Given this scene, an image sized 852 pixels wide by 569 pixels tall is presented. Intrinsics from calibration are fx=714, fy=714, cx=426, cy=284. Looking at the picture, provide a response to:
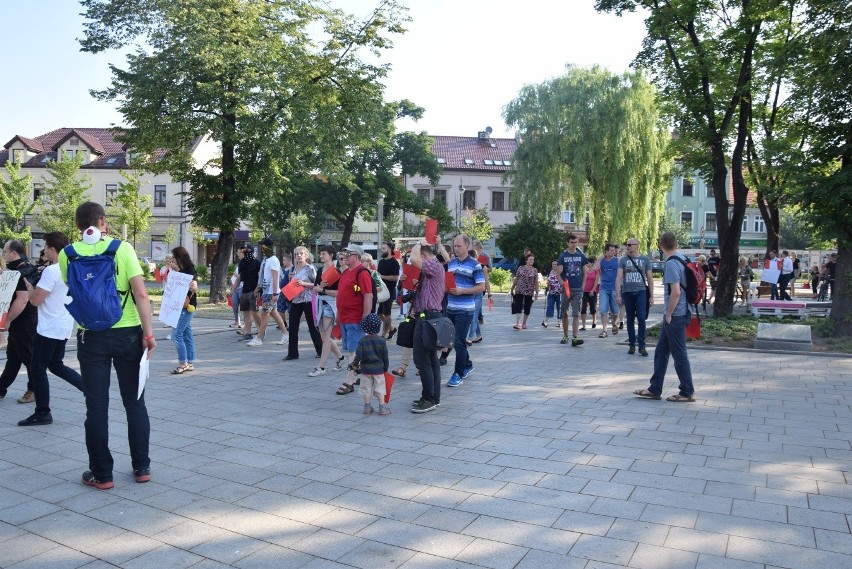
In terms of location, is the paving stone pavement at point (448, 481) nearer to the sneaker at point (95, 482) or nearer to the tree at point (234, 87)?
the sneaker at point (95, 482)

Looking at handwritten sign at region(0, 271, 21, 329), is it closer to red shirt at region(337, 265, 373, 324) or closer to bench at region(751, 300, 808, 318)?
red shirt at region(337, 265, 373, 324)

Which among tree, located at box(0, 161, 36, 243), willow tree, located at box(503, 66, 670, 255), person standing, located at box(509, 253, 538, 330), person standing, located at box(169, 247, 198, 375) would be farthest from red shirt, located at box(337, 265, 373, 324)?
tree, located at box(0, 161, 36, 243)

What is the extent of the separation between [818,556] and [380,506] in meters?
2.53

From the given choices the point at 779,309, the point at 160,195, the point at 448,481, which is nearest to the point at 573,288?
the point at 779,309

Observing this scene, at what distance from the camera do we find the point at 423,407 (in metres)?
7.39

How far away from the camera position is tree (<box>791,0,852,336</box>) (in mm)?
13016

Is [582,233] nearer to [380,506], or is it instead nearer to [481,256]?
[481,256]

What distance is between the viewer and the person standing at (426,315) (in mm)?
7445

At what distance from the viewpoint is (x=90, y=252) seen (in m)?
4.85

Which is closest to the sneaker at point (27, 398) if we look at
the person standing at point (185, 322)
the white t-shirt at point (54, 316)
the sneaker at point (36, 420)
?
the sneaker at point (36, 420)

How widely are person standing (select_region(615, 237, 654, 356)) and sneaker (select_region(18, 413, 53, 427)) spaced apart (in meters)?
8.38

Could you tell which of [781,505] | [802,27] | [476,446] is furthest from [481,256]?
[781,505]

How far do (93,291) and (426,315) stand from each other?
3705mm

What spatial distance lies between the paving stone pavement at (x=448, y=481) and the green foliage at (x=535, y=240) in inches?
994
